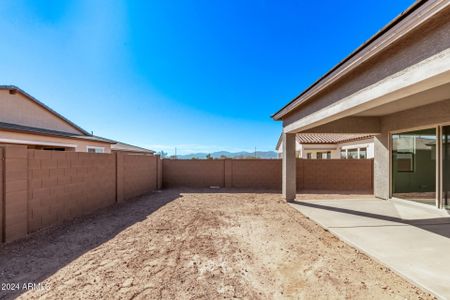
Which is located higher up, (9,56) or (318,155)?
(9,56)

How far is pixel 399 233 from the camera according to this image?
13.9 ft

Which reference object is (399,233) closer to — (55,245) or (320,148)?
(55,245)

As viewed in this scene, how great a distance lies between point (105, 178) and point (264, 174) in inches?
292

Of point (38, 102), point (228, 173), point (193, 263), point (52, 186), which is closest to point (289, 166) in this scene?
point (228, 173)

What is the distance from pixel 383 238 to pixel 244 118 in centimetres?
1905

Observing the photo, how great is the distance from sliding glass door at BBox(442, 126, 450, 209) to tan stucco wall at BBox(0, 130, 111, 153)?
51.0 feet

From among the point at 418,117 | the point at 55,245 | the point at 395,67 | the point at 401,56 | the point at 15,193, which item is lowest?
the point at 55,245

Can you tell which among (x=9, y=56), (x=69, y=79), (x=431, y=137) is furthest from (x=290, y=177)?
(x=9, y=56)

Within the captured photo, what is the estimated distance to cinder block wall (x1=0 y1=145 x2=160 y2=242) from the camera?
3776 mm

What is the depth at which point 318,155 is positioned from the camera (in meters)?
19.1

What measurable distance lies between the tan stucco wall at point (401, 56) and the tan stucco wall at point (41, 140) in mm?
11932

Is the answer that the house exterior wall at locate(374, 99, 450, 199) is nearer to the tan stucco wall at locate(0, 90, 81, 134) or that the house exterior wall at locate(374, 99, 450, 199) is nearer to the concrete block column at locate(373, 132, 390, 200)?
the concrete block column at locate(373, 132, 390, 200)

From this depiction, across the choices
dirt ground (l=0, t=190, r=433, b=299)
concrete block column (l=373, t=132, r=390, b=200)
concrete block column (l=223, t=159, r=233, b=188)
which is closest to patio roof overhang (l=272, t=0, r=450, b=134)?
dirt ground (l=0, t=190, r=433, b=299)

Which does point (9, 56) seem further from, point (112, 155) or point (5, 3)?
point (112, 155)
